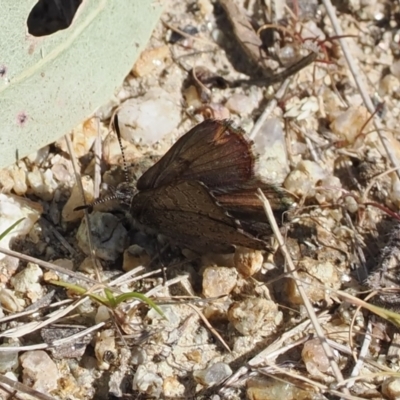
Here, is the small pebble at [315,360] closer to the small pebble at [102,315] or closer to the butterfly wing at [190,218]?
the butterfly wing at [190,218]

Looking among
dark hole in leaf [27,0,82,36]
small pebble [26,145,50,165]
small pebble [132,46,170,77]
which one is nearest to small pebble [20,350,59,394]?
small pebble [26,145,50,165]

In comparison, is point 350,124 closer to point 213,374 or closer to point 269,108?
point 269,108

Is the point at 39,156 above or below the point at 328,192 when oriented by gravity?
above

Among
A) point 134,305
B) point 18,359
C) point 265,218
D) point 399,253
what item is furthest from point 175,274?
point 399,253

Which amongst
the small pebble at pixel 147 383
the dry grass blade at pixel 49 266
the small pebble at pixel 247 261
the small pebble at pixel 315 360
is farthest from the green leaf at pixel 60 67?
the small pebble at pixel 315 360

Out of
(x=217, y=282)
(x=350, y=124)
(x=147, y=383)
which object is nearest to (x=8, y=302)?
(x=147, y=383)

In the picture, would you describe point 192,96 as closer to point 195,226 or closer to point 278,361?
point 195,226

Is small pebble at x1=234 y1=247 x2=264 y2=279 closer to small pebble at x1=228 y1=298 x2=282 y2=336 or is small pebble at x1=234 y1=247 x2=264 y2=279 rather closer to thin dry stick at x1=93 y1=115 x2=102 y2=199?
small pebble at x1=228 y1=298 x2=282 y2=336

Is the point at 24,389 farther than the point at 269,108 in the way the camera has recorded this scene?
No
